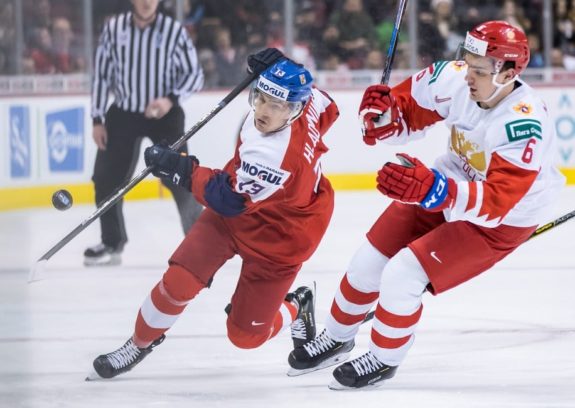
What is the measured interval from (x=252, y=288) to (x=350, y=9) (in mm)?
4854

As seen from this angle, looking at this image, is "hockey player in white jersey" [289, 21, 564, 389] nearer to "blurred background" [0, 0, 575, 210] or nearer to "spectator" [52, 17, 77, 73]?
"blurred background" [0, 0, 575, 210]

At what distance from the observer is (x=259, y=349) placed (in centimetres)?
381

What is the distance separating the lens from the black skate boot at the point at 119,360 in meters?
3.43

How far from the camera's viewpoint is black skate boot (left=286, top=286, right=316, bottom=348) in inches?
145

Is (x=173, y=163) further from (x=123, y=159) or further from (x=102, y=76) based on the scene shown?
(x=102, y=76)

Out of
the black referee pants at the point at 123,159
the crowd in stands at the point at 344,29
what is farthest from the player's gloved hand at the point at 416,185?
the crowd in stands at the point at 344,29

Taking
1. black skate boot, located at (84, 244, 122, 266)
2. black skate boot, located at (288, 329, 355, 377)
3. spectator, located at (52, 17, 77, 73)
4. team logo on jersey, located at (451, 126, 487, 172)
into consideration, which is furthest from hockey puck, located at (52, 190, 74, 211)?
spectator, located at (52, 17, 77, 73)

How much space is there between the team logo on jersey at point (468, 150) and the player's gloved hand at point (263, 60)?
52cm

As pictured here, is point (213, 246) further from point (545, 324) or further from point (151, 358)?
point (545, 324)

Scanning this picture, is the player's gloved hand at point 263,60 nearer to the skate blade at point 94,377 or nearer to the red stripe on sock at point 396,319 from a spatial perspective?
the red stripe on sock at point 396,319

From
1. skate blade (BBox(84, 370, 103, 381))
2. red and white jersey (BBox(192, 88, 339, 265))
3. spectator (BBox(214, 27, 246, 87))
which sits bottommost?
spectator (BBox(214, 27, 246, 87))

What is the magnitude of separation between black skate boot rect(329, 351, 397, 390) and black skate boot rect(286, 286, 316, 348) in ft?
1.17

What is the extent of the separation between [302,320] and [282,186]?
1.91 ft

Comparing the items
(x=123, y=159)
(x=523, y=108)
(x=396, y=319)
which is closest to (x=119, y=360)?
(x=396, y=319)
